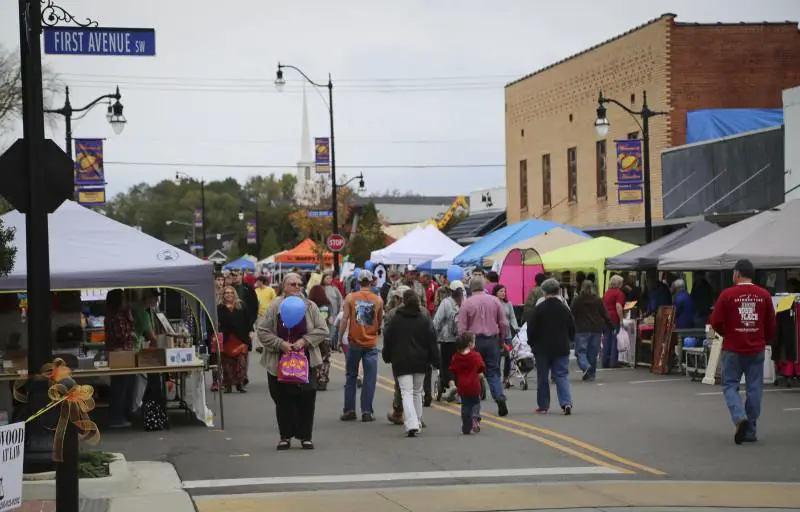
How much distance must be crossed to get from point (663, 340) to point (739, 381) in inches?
415

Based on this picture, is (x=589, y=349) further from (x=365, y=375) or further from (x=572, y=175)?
(x=572, y=175)

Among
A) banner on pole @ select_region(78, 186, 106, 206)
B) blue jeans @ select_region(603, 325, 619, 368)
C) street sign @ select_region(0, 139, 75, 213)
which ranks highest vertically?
banner on pole @ select_region(78, 186, 106, 206)

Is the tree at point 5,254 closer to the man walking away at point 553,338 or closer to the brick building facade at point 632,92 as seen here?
the man walking away at point 553,338

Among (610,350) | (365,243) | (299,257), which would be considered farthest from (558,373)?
(365,243)

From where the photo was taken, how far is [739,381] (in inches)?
544

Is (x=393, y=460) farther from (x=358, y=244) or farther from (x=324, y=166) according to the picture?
(x=358, y=244)

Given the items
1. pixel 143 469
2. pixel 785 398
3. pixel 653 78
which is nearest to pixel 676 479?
pixel 143 469

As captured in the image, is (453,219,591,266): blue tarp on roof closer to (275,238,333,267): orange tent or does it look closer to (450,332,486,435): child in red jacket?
(450,332,486,435): child in red jacket

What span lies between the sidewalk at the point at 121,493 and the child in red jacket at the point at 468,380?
13.5 ft

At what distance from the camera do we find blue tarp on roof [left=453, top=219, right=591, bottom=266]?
3450cm

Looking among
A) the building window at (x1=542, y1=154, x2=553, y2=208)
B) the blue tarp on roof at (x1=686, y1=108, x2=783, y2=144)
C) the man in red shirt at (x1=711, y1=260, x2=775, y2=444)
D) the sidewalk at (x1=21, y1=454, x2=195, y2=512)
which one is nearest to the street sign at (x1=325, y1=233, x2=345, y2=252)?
the building window at (x1=542, y1=154, x2=553, y2=208)

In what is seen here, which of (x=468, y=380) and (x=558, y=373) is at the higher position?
(x=468, y=380)

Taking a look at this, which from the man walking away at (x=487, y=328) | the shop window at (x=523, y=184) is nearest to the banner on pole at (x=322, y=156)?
the shop window at (x=523, y=184)

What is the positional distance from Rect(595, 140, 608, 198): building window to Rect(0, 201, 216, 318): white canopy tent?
29.0 m
